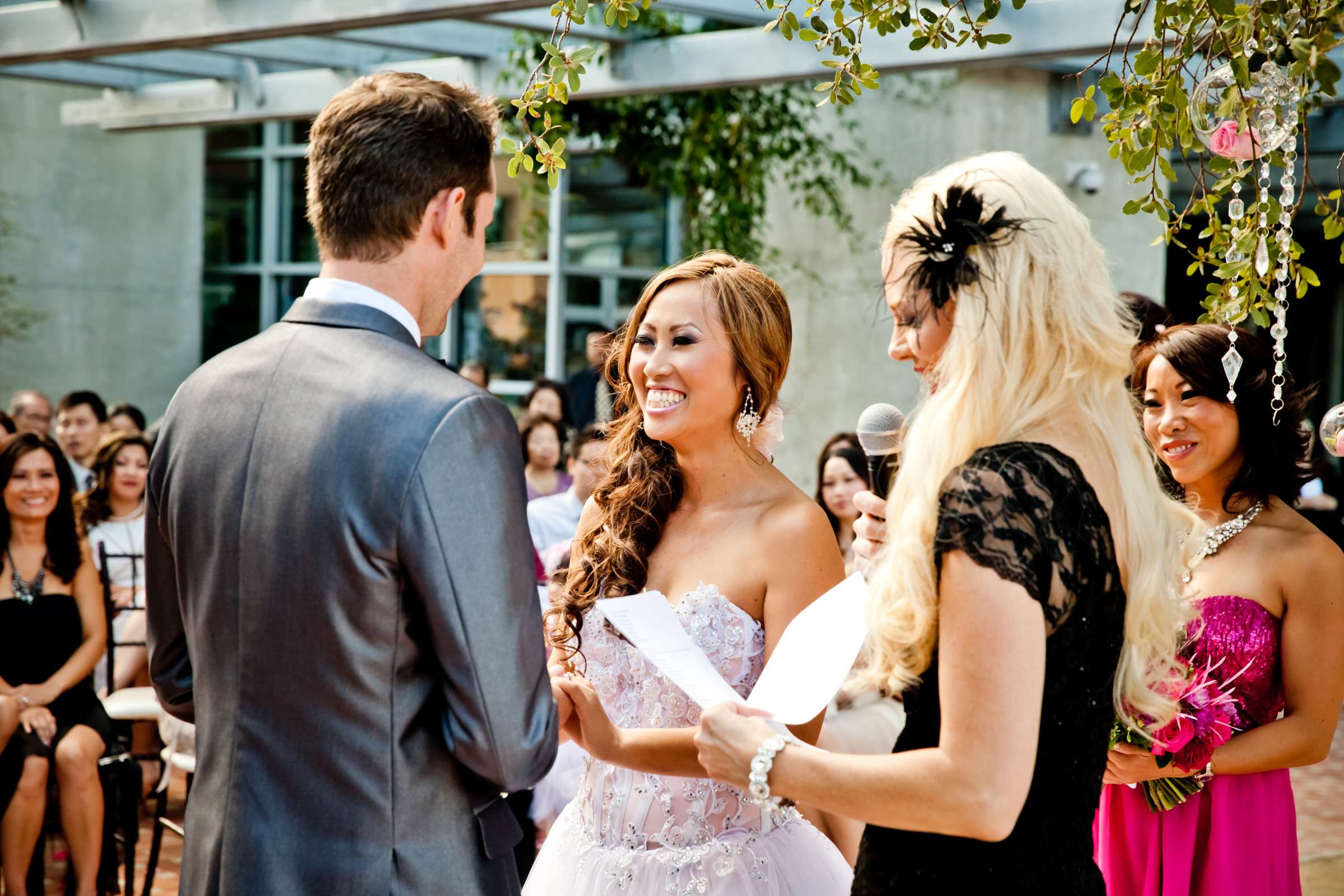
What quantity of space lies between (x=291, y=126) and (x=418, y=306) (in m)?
13.7

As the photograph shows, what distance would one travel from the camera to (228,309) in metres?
14.8

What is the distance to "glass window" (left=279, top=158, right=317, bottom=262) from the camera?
14.5 m

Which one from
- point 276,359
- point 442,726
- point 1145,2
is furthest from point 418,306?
point 1145,2

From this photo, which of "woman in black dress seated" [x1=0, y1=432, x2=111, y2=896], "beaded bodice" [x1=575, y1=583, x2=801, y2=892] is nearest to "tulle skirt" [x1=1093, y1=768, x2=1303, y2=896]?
"beaded bodice" [x1=575, y1=583, x2=801, y2=892]

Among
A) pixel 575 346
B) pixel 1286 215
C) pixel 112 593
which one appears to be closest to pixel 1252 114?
pixel 1286 215

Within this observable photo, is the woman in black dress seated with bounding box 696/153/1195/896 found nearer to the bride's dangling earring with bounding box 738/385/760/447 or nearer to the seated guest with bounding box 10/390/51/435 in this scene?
the bride's dangling earring with bounding box 738/385/760/447

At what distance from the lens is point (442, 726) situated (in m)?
1.79

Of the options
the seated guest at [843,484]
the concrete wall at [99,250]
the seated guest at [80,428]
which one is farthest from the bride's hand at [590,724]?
the concrete wall at [99,250]

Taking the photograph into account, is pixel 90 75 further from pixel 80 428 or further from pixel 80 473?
pixel 80 473

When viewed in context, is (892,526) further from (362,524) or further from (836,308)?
(836,308)

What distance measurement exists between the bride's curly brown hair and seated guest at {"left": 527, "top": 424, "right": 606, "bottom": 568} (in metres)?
3.55

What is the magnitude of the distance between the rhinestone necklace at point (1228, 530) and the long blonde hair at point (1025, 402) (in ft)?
3.48

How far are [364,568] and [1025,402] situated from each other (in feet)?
2.89

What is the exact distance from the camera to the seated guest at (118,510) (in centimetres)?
638
